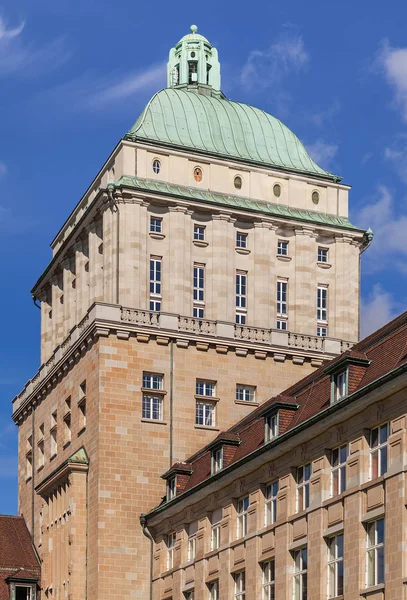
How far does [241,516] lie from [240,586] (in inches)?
117

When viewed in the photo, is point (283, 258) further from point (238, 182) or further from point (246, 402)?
point (246, 402)

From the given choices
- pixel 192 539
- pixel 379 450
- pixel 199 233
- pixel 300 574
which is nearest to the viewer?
pixel 379 450

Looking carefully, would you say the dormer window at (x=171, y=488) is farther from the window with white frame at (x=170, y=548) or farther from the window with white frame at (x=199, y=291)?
the window with white frame at (x=199, y=291)

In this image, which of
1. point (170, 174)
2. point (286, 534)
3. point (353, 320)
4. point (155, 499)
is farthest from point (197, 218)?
point (286, 534)

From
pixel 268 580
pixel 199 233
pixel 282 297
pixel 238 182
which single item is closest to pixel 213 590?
pixel 268 580

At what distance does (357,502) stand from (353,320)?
32.6 meters

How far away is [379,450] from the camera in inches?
2104

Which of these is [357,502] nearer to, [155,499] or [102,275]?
[155,499]

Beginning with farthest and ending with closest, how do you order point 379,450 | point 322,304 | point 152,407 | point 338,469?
1. point 322,304
2. point 152,407
3. point 338,469
4. point 379,450

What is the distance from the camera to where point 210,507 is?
2672 inches

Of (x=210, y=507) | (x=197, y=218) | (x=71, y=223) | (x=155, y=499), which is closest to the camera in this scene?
(x=210, y=507)

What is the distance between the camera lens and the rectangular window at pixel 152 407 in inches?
3054

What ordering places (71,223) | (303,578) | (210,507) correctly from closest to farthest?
(303,578) → (210,507) → (71,223)

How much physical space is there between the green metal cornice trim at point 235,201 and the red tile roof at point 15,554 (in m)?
21.4
